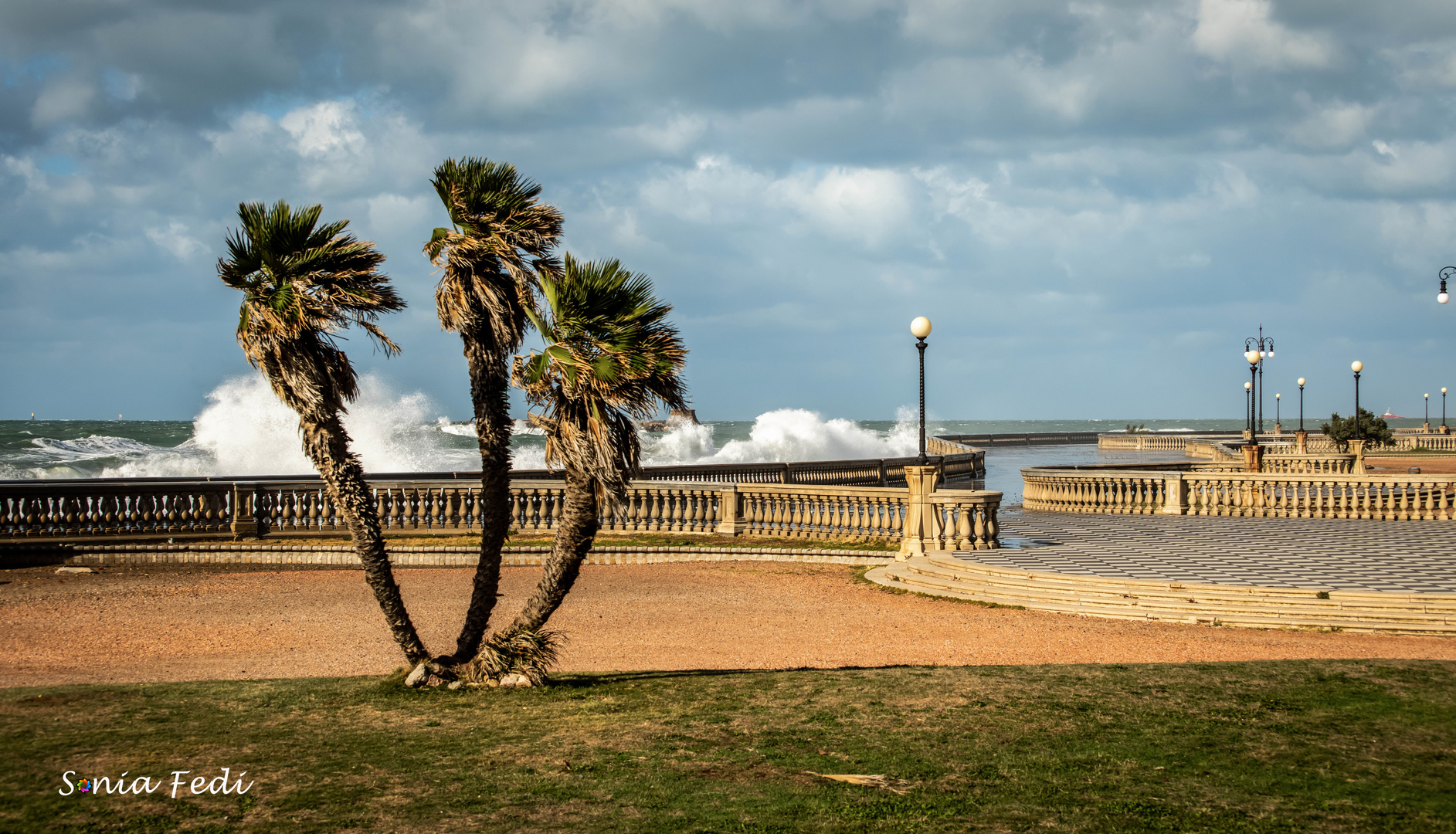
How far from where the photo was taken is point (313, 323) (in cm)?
798

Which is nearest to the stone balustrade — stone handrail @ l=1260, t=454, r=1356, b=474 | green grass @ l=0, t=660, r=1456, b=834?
stone handrail @ l=1260, t=454, r=1356, b=474

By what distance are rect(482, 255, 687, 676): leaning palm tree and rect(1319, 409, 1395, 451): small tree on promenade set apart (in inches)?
1749

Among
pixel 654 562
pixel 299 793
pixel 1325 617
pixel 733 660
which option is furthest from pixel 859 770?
pixel 654 562

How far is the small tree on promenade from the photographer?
46.4 metres

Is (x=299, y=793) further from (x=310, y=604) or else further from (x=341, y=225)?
(x=310, y=604)

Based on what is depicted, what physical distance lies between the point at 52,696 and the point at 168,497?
13.4m

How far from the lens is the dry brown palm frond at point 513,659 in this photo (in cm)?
813

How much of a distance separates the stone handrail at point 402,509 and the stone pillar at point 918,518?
1360mm

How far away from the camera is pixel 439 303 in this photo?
818 centimetres

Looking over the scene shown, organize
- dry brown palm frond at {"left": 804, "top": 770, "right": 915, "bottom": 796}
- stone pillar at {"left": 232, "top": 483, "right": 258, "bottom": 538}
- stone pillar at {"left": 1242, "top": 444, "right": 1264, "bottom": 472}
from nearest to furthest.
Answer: dry brown palm frond at {"left": 804, "top": 770, "right": 915, "bottom": 796} → stone pillar at {"left": 232, "top": 483, "right": 258, "bottom": 538} → stone pillar at {"left": 1242, "top": 444, "right": 1264, "bottom": 472}

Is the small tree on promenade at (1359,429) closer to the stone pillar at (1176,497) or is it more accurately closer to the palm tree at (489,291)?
the stone pillar at (1176,497)
